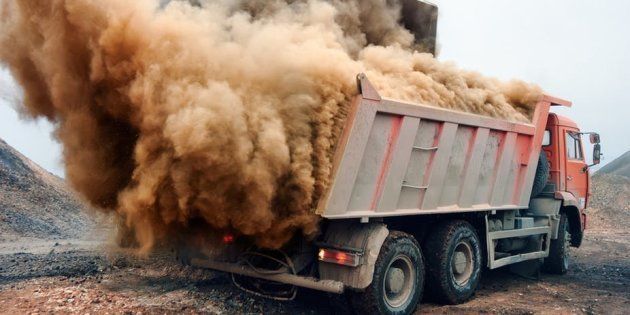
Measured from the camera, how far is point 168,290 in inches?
259

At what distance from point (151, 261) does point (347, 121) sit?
4.22 m

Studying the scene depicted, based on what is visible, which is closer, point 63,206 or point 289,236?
point 289,236

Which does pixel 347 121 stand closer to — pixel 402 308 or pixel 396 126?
pixel 396 126

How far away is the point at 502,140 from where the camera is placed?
759 centimetres

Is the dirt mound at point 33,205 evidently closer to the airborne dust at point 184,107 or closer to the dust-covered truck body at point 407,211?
the airborne dust at point 184,107

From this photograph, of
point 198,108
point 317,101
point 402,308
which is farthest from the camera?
point 402,308

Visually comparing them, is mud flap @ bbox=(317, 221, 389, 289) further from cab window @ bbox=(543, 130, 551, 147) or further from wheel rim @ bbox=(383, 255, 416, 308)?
cab window @ bbox=(543, 130, 551, 147)

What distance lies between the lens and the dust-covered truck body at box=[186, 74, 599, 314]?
5.47 m

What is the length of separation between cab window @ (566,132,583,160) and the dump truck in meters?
1.47

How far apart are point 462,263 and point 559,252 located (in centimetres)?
325

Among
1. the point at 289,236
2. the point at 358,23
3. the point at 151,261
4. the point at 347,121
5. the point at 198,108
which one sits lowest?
the point at 151,261

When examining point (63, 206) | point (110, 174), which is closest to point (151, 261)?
point (110, 174)

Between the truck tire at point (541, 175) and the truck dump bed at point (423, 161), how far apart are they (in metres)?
0.83

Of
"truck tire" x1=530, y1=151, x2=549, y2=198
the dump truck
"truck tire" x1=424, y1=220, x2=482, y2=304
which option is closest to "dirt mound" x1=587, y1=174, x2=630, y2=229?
"truck tire" x1=530, y1=151, x2=549, y2=198
